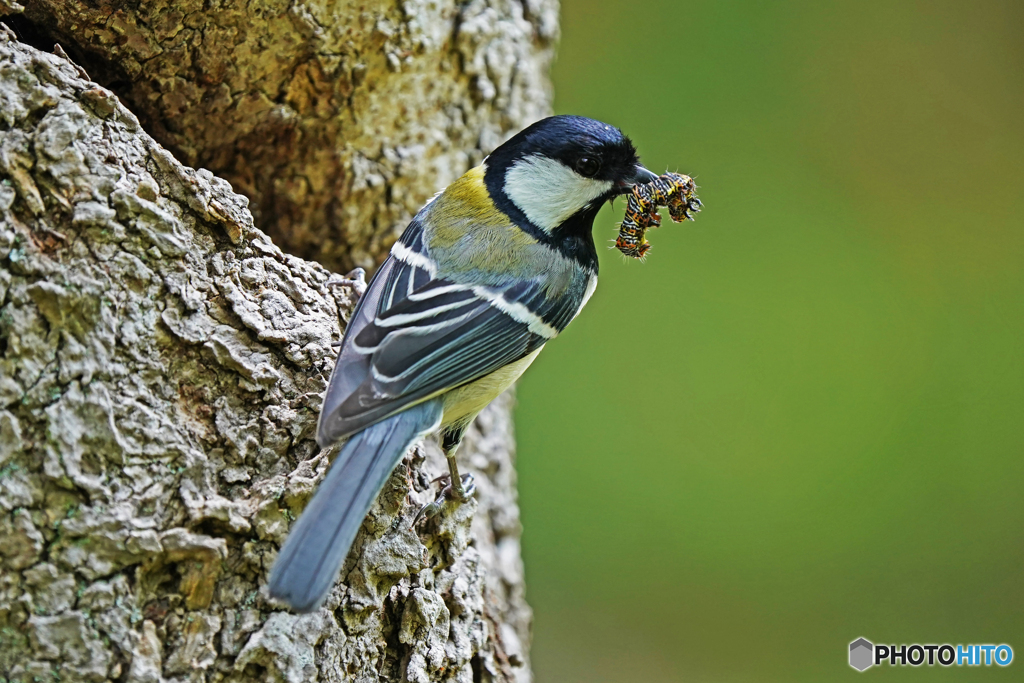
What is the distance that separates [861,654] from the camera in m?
2.94

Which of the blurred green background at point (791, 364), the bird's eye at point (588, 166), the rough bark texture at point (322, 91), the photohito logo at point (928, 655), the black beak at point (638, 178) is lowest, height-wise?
the photohito logo at point (928, 655)

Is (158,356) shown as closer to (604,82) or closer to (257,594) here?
(257,594)

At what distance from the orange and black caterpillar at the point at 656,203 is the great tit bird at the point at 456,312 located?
0.10 feet

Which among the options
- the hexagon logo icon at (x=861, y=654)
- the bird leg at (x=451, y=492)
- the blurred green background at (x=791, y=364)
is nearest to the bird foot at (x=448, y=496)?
the bird leg at (x=451, y=492)

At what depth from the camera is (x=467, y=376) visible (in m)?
1.44

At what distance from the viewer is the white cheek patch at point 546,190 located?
1.69 metres

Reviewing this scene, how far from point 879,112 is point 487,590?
268 centimetres

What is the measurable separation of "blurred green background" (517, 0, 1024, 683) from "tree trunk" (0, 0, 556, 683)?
1458mm

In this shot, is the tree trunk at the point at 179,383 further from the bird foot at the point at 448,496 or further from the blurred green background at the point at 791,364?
the blurred green background at the point at 791,364

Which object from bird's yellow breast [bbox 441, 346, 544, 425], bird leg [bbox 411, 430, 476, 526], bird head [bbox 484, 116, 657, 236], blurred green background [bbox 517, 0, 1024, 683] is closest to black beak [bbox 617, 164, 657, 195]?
bird head [bbox 484, 116, 657, 236]

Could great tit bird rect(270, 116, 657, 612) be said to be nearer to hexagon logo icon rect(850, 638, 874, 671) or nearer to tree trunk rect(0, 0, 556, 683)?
tree trunk rect(0, 0, 556, 683)

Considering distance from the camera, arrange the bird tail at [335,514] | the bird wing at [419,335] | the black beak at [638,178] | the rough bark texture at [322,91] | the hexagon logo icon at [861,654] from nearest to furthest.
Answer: the bird tail at [335,514] → the bird wing at [419,335] → the rough bark texture at [322,91] → the black beak at [638,178] → the hexagon logo icon at [861,654]

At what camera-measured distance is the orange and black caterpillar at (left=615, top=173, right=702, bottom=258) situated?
1.72 metres

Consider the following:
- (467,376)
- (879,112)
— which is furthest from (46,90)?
(879,112)
